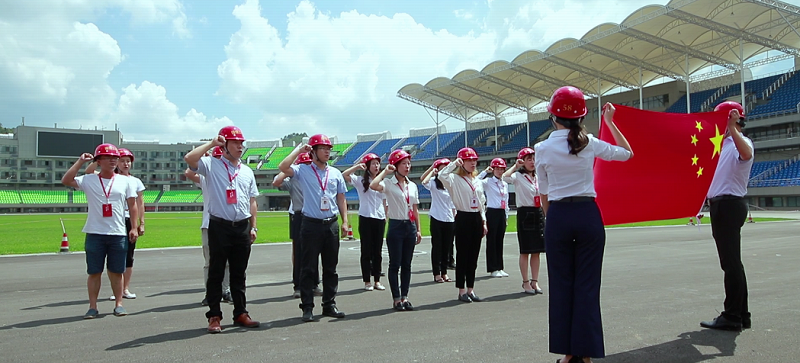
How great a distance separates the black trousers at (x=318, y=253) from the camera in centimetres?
634

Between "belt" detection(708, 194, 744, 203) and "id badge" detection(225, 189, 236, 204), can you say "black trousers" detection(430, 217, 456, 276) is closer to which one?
"id badge" detection(225, 189, 236, 204)

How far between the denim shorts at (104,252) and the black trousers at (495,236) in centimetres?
583

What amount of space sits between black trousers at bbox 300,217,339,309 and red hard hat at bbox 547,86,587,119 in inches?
130

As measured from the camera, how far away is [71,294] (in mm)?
8289

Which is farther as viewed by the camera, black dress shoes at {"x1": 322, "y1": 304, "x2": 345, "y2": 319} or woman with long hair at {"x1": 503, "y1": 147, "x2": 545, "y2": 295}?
woman with long hair at {"x1": 503, "y1": 147, "x2": 545, "y2": 295}

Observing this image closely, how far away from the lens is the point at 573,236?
4.00m

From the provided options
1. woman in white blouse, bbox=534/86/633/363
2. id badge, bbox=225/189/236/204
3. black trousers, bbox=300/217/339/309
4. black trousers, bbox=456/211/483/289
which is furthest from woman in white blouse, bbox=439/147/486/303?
woman in white blouse, bbox=534/86/633/363

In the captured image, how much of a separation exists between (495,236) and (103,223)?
20.2 ft

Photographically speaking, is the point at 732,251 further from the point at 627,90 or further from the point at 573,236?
the point at 627,90

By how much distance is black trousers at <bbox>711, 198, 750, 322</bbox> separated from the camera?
17.0 feet

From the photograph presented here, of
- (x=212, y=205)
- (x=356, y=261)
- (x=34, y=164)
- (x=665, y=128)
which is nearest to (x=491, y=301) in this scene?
(x=665, y=128)

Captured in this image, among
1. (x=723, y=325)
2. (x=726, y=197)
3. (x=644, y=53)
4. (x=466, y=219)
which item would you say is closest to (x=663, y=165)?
(x=726, y=197)

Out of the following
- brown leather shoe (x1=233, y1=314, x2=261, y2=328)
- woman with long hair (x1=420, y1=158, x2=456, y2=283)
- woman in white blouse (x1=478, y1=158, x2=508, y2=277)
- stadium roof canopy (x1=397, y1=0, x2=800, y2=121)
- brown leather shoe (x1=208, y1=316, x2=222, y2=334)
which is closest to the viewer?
brown leather shoe (x1=208, y1=316, x2=222, y2=334)

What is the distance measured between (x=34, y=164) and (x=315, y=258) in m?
97.7
